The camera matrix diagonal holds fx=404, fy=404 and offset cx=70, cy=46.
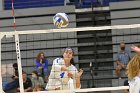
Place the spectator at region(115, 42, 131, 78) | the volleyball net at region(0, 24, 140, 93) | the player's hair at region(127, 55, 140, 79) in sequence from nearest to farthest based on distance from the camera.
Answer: the player's hair at region(127, 55, 140, 79), the spectator at region(115, 42, 131, 78), the volleyball net at region(0, 24, 140, 93)

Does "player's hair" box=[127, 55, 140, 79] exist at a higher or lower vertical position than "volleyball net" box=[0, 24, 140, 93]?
higher

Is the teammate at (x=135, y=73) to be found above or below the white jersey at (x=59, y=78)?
above

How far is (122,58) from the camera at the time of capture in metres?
10.2

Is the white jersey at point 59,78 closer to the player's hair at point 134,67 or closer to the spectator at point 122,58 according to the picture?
the player's hair at point 134,67

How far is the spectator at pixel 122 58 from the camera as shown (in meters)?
10.1

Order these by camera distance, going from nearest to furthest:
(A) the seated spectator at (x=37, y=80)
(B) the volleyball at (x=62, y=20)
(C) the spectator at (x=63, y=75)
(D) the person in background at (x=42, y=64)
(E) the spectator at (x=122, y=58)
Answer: (C) the spectator at (x=63, y=75) → (B) the volleyball at (x=62, y=20) → (A) the seated spectator at (x=37, y=80) → (E) the spectator at (x=122, y=58) → (D) the person in background at (x=42, y=64)

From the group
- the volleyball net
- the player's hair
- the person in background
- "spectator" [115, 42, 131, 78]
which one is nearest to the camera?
the player's hair

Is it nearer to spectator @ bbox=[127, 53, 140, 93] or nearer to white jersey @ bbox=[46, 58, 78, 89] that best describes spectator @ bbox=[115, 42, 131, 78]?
white jersey @ bbox=[46, 58, 78, 89]

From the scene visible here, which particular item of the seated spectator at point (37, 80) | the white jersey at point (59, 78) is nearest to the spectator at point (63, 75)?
the white jersey at point (59, 78)

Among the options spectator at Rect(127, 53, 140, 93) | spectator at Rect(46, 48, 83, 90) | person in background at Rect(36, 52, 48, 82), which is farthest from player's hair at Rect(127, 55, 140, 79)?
person in background at Rect(36, 52, 48, 82)

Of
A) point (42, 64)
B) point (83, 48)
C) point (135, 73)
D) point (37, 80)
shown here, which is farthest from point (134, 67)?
point (83, 48)

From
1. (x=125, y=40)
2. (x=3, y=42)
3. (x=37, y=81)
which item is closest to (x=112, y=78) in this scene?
(x=125, y=40)

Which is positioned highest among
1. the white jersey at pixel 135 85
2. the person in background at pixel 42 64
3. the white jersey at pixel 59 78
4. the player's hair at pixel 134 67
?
the player's hair at pixel 134 67

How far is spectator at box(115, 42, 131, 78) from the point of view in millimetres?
10070
